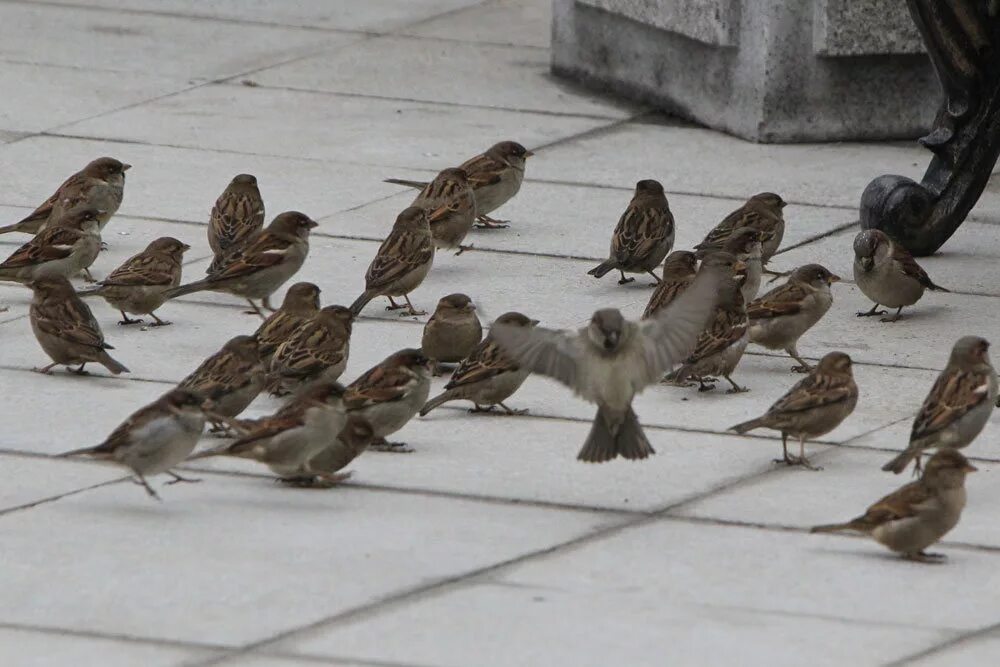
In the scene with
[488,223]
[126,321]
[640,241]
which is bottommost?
[126,321]

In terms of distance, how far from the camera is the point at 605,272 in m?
12.8

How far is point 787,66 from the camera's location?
52.4 ft

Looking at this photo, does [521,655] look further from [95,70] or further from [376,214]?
[95,70]

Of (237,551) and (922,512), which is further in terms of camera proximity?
(237,551)

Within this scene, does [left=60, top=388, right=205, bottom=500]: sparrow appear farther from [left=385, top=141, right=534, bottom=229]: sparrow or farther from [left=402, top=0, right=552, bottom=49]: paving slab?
[left=402, top=0, right=552, bottom=49]: paving slab

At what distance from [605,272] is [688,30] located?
166 inches

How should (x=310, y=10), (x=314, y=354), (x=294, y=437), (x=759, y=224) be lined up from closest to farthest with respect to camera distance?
(x=294, y=437)
(x=314, y=354)
(x=759, y=224)
(x=310, y=10)

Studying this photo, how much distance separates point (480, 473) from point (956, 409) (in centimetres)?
208

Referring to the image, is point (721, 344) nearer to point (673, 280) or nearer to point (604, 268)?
point (673, 280)

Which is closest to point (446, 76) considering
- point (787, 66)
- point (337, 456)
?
point (787, 66)

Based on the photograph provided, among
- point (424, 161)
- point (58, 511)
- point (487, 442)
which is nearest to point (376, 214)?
point (424, 161)

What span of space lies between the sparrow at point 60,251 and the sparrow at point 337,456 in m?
3.56

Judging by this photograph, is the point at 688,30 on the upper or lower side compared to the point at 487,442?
upper

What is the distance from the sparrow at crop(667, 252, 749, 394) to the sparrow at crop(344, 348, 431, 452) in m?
1.52
